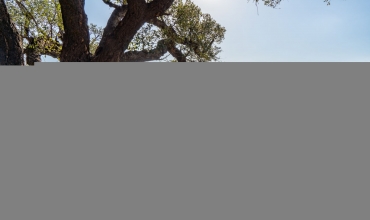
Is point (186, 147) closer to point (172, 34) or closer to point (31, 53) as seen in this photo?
point (172, 34)

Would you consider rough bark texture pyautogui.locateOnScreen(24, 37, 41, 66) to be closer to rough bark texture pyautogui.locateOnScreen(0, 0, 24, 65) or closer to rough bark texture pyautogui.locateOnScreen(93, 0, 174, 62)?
rough bark texture pyautogui.locateOnScreen(0, 0, 24, 65)

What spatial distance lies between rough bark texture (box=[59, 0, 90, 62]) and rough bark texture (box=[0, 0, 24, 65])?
0.83m

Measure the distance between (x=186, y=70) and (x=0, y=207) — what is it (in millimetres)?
1495

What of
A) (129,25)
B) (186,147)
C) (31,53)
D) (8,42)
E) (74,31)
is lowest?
(186,147)

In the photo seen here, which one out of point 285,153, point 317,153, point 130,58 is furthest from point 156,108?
point 130,58

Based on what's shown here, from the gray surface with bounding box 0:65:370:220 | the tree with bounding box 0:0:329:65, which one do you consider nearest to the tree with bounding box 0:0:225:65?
the tree with bounding box 0:0:329:65

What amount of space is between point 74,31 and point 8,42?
1.21m

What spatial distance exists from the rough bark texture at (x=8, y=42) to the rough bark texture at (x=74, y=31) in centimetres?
83

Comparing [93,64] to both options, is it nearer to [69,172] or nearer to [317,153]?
[69,172]

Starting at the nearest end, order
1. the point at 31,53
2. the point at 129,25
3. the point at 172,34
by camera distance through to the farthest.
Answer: the point at 129,25, the point at 172,34, the point at 31,53

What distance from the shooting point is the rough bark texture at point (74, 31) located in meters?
4.71

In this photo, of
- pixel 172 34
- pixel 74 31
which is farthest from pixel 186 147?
pixel 172 34

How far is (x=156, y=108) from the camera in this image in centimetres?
173

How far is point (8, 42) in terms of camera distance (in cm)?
471
